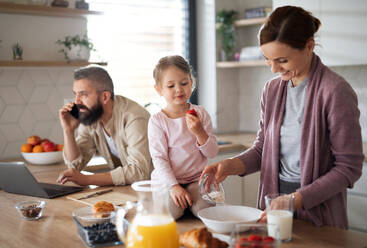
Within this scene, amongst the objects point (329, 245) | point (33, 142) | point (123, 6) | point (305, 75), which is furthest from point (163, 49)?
point (329, 245)

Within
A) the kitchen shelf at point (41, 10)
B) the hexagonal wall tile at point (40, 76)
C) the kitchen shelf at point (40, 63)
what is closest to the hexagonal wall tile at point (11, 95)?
the hexagonal wall tile at point (40, 76)

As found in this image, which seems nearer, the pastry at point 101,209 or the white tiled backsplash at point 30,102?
the pastry at point 101,209

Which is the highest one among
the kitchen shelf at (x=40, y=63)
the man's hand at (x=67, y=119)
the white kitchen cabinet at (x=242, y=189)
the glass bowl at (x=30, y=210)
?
the kitchen shelf at (x=40, y=63)

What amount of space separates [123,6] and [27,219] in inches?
101

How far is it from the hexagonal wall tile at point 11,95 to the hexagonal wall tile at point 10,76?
0.12 feet

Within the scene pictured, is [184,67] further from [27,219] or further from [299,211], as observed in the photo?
[27,219]

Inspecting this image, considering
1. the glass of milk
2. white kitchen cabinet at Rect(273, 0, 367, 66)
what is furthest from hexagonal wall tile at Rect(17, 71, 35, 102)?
the glass of milk

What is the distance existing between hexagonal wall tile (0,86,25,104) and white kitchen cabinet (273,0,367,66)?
7.12 ft

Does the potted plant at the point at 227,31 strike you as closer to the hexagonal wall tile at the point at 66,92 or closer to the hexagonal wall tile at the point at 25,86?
the hexagonal wall tile at the point at 66,92

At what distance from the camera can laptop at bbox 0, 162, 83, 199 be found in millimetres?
2090

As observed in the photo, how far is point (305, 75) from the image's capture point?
172 cm

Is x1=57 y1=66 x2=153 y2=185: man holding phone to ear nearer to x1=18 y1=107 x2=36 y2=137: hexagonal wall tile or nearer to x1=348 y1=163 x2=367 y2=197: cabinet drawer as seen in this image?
x1=18 y1=107 x2=36 y2=137: hexagonal wall tile

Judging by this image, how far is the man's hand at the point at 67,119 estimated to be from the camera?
8.57ft

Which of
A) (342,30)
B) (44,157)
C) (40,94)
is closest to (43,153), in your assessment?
(44,157)
